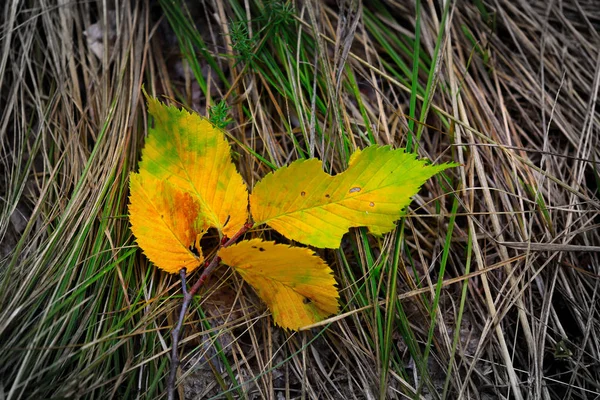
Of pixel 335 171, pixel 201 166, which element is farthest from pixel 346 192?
pixel 201 166

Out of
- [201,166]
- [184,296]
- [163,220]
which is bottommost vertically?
[184,296]

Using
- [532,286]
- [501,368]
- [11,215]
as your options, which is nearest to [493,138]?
[532,286]

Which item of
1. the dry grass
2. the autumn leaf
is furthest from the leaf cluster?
the dry grass

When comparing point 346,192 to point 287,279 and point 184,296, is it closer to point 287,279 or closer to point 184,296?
point 287,279

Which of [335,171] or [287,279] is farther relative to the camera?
[335,171]

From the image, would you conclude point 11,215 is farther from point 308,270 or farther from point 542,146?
point 542,146

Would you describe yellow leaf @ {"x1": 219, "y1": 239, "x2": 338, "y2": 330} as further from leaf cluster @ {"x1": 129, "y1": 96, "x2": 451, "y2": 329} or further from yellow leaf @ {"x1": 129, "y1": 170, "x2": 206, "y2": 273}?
yellow leaf @ {"x1": 129, "y1": 170, "x2": 206, "y2": 273}
